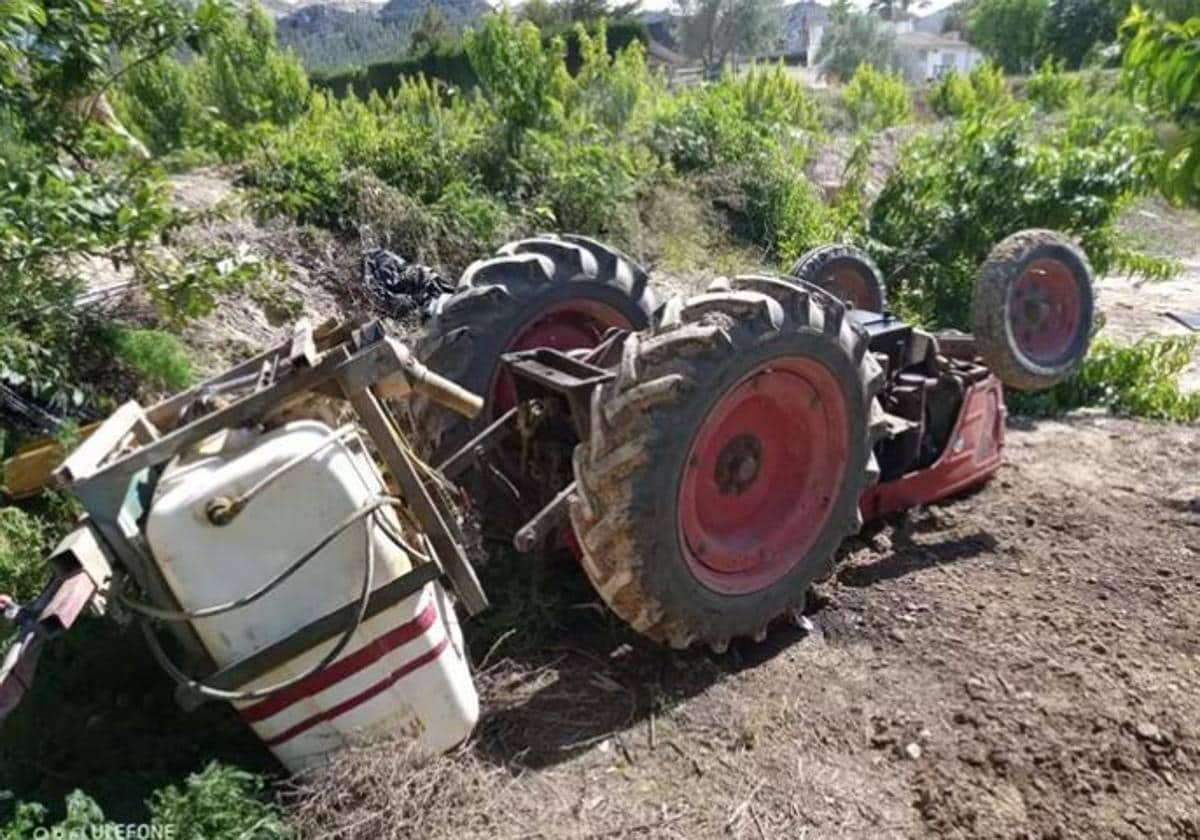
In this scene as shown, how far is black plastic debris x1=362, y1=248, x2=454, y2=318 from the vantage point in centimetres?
619

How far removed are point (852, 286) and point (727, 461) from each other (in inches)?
104

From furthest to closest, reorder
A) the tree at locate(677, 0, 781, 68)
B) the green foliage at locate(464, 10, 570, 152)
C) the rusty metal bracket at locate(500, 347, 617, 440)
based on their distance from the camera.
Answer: the tree at locate(677, 0, 781, 68) < the green foliage at locate(464, 10, 570, 152) < the rusty metal bracket at locate(500, 347, 617, 440)

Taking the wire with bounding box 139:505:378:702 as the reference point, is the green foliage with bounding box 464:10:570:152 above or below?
→ above

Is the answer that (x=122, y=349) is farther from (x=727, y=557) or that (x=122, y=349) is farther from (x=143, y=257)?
(x=727, y=557)

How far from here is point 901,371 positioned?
4.51m

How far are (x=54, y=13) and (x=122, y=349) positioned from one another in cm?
141

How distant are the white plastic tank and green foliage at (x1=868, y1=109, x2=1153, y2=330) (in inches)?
235

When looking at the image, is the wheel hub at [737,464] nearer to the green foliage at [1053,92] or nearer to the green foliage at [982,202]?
the green foliage at [982,202]

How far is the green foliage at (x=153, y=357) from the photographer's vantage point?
4344mm

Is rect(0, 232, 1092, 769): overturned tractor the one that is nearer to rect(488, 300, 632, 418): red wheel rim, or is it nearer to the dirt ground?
rect(488, 300, 632, 418): red wheel rim

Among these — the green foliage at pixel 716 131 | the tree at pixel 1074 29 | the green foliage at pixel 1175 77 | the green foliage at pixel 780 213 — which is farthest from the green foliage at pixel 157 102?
the tree at pixel 1074 29

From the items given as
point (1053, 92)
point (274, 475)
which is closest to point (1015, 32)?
point (1053, 92)

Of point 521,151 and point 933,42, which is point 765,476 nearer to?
point 521,151

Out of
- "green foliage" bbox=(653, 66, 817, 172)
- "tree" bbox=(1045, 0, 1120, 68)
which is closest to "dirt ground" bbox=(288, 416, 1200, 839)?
"green foliage" bbox=(653, 66, 817, 172)
